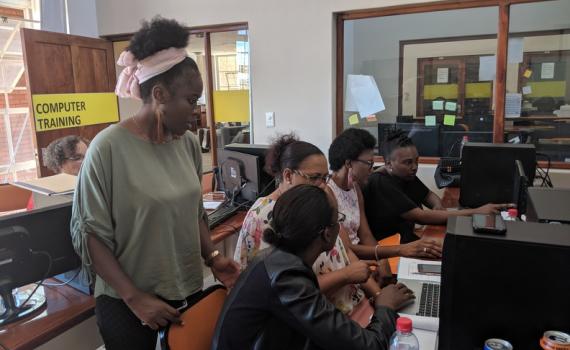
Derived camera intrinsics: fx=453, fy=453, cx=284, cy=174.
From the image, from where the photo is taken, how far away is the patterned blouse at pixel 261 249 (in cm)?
153

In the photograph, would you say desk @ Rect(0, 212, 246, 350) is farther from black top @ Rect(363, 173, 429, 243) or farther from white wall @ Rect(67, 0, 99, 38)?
white wall @ Rect(67, 0, 99, 38)

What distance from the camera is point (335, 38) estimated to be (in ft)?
12.7

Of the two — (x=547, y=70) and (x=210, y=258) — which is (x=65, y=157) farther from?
(x=547, y=70)

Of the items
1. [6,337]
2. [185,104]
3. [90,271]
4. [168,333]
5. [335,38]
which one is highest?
[335,38]

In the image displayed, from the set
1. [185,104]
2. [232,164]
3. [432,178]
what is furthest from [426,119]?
[185,104]

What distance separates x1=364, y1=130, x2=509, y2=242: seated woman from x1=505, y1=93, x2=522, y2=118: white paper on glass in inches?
55.0

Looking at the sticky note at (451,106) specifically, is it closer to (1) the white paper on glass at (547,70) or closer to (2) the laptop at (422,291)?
(1) the white paper on glass at (547,70)

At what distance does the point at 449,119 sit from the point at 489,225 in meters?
3.15

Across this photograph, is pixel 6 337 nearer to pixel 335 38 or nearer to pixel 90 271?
pixel 90 271

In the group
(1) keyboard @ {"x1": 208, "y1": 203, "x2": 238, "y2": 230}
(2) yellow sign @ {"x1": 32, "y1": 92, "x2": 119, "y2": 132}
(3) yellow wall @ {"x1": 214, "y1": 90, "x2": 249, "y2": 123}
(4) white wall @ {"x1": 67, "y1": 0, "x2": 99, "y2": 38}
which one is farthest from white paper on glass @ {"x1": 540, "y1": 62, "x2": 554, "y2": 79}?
(4) white wall @ {"x1": 67, "y1": 0, "x2": 99, "y2": 38}

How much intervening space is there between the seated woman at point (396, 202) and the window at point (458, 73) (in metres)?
1.26

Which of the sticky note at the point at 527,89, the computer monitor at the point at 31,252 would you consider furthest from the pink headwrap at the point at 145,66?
the sticky note at the point at 527,89

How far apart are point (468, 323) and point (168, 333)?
28.4 inches

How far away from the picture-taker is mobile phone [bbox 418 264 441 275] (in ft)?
5.61
